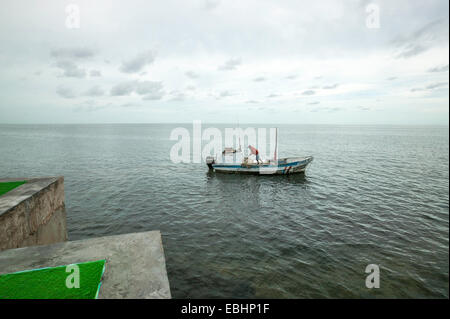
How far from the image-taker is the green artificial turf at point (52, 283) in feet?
17.9

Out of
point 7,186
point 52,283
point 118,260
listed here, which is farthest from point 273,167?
point 52,283

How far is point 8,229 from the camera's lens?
29.5 ft

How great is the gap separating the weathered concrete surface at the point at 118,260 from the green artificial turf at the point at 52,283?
0.23 meters

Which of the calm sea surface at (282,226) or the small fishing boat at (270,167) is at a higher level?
the small fishing boat at (270,167)

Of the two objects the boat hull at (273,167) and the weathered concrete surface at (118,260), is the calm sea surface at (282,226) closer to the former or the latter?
the boat hull at (273,167)

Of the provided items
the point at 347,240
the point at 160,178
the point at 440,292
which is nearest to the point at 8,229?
the point at 347,240

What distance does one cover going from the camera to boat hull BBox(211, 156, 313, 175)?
33.1 metres

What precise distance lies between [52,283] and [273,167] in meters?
29.8

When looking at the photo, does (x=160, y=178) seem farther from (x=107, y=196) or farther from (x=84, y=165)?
(x=84, y=165)

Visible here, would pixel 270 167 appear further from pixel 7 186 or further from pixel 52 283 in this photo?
pixel 52 283

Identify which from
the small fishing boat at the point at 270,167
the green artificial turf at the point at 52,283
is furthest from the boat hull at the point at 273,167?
the green artificial turf at the point at 52,283

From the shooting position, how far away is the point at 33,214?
11.0 meters
